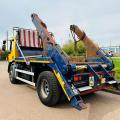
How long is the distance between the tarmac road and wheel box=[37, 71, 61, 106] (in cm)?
19

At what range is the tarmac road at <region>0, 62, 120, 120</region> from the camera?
5.13 meters

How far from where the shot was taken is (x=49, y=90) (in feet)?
19.4

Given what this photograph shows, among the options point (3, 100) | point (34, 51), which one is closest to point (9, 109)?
point (3, 100)

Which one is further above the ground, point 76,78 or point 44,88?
point 76,78

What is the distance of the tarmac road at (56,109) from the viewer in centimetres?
513

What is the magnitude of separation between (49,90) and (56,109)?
555 millimetres

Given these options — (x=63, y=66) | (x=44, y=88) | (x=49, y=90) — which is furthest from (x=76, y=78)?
→ (x=44, y=88)

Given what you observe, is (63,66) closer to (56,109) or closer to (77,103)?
(77,103)

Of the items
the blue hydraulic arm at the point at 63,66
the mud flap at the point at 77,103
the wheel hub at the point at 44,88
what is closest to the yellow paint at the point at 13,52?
the blue hydraulic arm at the point at 63,66

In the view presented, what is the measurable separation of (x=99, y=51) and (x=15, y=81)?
431 cm

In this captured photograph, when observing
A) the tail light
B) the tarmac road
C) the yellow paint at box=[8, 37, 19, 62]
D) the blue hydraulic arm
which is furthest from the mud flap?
the yellow paint at box=[8, 37, 19, 62]

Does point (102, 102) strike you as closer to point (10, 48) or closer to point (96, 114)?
point (96, 114)

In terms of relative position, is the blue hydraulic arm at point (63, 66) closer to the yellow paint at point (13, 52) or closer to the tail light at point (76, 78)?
the tail light at point (76, 78)

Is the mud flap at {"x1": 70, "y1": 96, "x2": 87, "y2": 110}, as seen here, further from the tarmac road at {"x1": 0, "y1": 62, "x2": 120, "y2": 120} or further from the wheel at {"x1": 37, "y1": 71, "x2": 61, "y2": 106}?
the wheel at {"x1": 37, "y1": 71, "x2": 61, "y2": 106}
